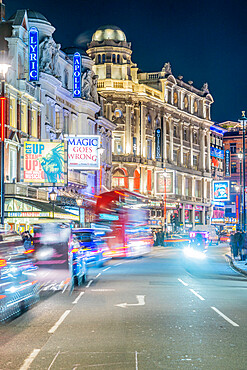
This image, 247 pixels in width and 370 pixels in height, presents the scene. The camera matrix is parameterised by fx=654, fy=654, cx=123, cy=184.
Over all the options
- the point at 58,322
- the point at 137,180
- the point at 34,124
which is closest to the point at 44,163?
the point at 34,124

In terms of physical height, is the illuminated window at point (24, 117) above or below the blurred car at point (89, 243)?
above

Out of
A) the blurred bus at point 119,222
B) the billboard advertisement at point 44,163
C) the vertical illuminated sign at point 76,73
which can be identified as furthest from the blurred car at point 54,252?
the vertical illuminated sign at point 76,73

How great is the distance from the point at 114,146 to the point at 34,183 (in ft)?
168

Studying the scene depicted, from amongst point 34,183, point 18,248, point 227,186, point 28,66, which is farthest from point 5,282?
point 227,186

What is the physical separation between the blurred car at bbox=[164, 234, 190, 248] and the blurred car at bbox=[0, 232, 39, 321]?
60724 mm

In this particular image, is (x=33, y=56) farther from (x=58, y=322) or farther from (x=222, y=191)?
(x=222, y=191)

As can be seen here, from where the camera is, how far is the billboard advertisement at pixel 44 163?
47.4 m

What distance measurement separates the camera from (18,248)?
16.1 metres

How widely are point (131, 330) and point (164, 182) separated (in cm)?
8690

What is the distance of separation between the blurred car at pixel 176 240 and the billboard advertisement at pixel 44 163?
31434 mm

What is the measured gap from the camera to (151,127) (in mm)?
104750

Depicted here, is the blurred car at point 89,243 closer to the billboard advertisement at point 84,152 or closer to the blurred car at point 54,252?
the blurred car at point 54,252

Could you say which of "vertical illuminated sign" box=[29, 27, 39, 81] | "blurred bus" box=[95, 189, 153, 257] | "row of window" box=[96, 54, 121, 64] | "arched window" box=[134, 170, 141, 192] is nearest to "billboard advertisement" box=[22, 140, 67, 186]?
"blurred bus" box=[95, 189, 153, 257]

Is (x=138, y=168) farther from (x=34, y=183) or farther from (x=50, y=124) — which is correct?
(x=34, y=183)
